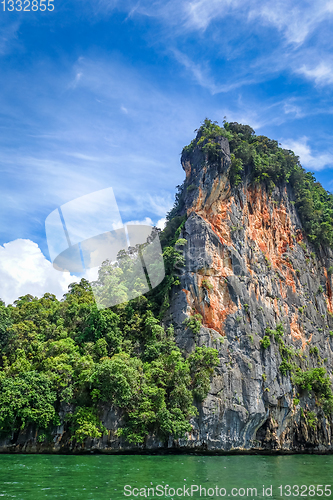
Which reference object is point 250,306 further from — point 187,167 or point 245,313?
point 187,167

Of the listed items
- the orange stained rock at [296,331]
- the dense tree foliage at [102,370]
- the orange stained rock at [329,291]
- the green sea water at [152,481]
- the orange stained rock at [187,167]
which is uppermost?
the orange stained rock at [187,167]

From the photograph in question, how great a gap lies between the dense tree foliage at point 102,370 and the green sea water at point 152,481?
5.03 metres

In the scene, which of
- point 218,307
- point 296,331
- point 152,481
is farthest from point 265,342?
point 152,481

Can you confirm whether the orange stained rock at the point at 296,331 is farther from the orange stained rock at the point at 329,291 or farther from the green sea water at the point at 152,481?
the green sea water at the point at 152,481

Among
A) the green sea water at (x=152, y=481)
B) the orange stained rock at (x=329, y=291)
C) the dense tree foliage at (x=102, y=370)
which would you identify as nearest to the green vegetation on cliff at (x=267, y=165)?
the orange stained rock at (x=329, y=291)

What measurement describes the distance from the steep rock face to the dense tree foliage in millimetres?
1534

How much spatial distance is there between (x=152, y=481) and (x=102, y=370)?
1027 cm

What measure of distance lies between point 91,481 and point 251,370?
654 inches

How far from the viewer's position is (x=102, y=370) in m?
21.8

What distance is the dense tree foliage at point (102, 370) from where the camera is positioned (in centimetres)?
2131

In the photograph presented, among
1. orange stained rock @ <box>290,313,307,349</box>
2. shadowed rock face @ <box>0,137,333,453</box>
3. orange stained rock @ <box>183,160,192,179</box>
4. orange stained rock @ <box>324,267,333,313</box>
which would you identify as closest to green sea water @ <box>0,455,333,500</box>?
shadowed rock face @ <box>0,137,333,453</box>

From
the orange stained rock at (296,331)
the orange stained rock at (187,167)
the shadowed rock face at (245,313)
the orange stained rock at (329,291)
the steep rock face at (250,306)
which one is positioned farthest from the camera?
the orange stained rock at (329,291)

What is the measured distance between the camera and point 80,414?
70.2 ft

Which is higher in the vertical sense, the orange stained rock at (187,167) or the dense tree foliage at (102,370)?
the orange stained rock at (187,167)
